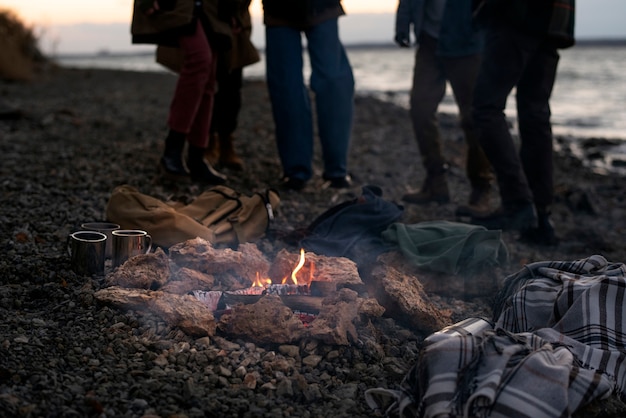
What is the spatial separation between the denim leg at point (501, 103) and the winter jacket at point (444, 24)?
0.45m

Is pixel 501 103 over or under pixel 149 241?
over

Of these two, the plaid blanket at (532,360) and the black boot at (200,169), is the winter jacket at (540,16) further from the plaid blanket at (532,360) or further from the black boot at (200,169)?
the black boot at (200,169)

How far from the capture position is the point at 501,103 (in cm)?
454

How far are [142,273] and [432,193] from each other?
3.21m

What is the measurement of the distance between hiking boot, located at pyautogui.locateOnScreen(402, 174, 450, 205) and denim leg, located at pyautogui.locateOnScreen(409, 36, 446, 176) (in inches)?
4.9

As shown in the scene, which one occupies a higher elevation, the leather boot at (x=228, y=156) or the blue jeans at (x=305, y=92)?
the blue jeans at (x=305, y=92)

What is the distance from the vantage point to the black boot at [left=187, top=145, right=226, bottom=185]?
5176mm

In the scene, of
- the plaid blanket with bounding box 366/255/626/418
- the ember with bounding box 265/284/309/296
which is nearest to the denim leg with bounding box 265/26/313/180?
the ember with bounding box 265/284/309/296

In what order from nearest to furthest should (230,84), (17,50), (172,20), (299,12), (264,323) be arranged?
(264,323) < (172,20) < (299,12) < (230,84) < (17,50)

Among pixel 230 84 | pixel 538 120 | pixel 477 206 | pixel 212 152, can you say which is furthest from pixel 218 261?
pixel 212 152

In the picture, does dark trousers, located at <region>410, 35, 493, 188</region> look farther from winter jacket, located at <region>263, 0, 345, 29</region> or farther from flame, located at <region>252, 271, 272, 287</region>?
flame, located at <region>252, 271, 272, 287</region>

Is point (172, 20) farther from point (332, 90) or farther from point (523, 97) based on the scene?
point (523, 97)

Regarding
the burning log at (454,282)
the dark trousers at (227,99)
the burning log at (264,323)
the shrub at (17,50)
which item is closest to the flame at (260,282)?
the burning log at (264,323)

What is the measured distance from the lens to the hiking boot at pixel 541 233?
15.6 feet
